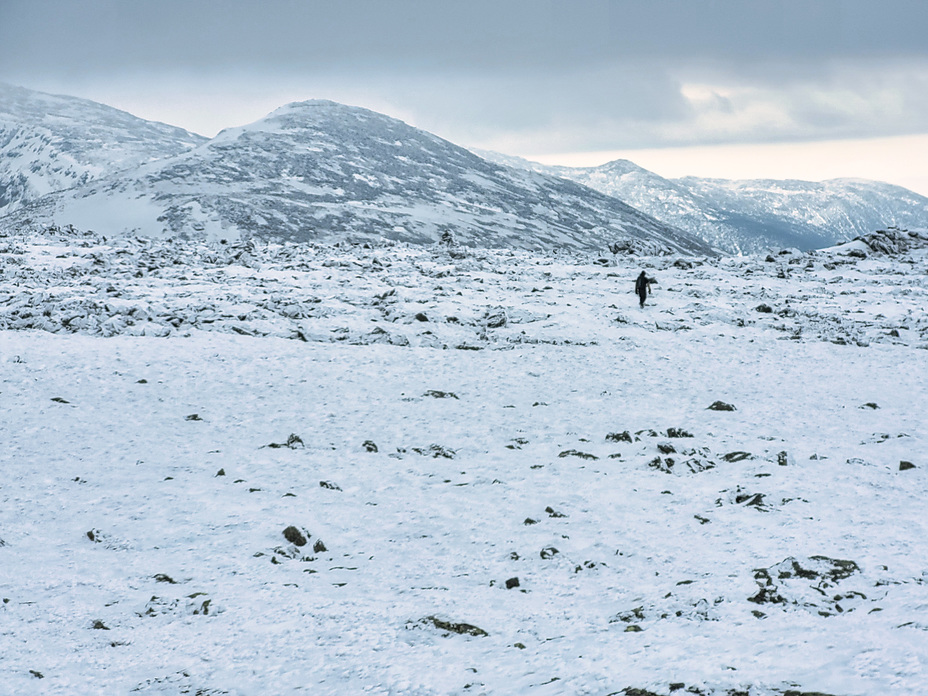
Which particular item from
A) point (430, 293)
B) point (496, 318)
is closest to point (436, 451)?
point (496, 318)

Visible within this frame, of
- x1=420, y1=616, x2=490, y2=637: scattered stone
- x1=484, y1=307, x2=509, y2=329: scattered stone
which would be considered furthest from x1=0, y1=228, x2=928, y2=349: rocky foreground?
x1=420, y1=616, x2=490, y2=637: scattered stone

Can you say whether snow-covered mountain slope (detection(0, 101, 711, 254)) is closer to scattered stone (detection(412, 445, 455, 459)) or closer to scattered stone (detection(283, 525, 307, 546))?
scattered stone (detection(412, 445, 455, 459))

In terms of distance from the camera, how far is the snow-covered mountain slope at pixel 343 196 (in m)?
92.1

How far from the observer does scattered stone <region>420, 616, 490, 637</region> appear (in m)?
8.98

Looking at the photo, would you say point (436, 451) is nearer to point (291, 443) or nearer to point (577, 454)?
point (577, 454)

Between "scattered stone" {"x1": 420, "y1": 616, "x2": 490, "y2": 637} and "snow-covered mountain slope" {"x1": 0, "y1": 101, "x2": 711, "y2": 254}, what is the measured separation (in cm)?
5468

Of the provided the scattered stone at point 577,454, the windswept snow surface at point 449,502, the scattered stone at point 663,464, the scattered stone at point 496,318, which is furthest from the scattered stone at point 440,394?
the scattered stone at point 496,318

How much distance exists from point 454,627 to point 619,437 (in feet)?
29.2

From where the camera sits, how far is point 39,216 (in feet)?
308

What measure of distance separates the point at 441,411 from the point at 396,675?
37.4ft

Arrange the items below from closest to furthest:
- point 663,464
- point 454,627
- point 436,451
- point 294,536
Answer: point 454,627 → point 294,536 → point 663,464 → point 436,451

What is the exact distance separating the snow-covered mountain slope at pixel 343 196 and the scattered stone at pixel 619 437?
45.8m

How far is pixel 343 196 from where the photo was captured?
112438mm

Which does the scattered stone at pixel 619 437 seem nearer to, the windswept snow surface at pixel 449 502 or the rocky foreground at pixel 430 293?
the windswept snow surface at pixel 449 502
